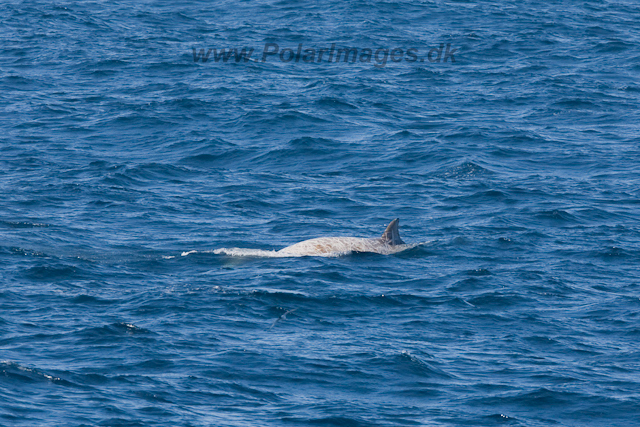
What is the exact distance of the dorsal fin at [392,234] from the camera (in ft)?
100

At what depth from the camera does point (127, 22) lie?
207 ft

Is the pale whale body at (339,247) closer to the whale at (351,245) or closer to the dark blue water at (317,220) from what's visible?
the whale at (351,245)

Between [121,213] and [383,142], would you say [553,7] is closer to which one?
[383,142]

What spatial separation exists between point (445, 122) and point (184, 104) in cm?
1200

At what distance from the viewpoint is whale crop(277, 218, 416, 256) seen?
3003 centimetres

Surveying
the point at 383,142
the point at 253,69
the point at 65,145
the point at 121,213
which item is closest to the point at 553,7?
the point at 253,69

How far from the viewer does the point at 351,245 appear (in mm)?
30625

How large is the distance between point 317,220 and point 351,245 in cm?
343

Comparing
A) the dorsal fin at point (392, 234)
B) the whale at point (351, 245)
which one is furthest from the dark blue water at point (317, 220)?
the dorsal fin at point (392, 234)

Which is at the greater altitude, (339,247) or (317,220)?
(339,247)

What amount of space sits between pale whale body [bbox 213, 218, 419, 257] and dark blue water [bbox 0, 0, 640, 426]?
338mm

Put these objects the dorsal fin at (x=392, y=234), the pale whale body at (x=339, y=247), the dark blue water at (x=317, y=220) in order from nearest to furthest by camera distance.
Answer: the dark blue water at (x=317, y=220), the pale whale body at (x=339, y=247), the dorsal fin at (x=392, y=234)

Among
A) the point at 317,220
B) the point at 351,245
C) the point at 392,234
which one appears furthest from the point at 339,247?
the point at 317,220

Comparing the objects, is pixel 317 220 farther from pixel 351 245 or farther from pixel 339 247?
pixel 339 247
